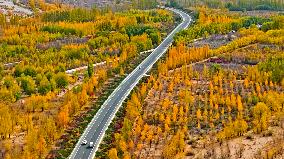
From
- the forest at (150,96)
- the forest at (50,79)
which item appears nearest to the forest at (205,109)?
the forest at (150,96)

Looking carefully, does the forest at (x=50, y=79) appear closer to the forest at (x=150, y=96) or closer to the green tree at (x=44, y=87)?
the green tree at (x=44, y=87)

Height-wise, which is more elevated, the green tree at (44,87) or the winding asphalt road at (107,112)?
the green tree at (44,87)

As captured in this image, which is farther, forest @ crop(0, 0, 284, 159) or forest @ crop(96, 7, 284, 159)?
forest @ crop(0, 0, 284, 159)

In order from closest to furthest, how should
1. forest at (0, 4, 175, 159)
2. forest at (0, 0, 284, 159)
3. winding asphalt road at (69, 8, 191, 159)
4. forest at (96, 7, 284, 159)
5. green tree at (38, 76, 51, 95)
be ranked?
1. forest at (96, 7, 284, 159)
2. winding asphalt road at (69, 8, 191, 159)
3. forest at (0, 0, 284, 159)
4. forest at (0, 4, 175, 159)
5. green tree at (38, 76, 51, 95)

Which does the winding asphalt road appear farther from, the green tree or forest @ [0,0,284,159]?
the green tree

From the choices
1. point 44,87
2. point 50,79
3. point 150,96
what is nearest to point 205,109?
point 150,96

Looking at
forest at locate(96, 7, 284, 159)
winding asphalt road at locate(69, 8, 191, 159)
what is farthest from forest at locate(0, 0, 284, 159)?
winding asphalt road at locate(69, 8, 191, 159)

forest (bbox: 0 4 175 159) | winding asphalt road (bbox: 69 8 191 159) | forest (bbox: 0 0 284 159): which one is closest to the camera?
winding asphalt road (bbox: 69 8 191 159)

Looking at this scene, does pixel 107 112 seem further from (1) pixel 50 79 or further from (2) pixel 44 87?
(1) pixel 50 79

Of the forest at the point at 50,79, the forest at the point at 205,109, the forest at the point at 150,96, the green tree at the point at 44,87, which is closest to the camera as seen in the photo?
the forest at the point at 205,109

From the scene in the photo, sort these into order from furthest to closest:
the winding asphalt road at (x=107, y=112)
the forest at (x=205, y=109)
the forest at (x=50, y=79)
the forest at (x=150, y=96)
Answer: the forest at (x=50, y=79) < the forest at (x=150, y=96) < the winding asphalt road at (x=107, y=112) < the forest at (x=205, y=109)

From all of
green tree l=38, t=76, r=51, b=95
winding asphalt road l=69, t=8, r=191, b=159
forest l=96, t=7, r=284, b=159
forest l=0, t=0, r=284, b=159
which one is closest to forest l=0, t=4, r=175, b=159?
green tree l=38, t=76, r=51, b=95

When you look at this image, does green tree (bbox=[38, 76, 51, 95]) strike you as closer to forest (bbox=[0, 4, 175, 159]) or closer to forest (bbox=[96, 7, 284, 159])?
forest (bbox=[0, 4, 175, 159])

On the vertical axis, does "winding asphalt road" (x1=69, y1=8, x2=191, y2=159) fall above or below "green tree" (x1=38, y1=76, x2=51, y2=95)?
below
